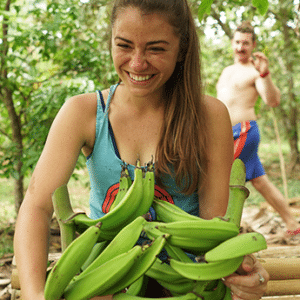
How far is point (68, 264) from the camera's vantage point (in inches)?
32.8

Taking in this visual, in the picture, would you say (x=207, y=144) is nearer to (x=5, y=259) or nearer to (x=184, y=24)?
(x=184, y=24)

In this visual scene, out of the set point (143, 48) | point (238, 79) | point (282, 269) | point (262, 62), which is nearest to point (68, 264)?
point (143, 48)

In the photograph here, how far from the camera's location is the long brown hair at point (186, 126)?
143 centimetres

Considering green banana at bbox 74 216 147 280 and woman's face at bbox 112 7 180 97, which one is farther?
woman's face at bbox 112 7 180 97

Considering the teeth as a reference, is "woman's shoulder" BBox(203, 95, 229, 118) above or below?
below

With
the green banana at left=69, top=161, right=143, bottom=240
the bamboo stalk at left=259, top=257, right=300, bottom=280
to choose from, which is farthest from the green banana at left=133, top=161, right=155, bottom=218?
the bamboo stalk at left=259, top=257, right=300, bottom=280

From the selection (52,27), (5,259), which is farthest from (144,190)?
(5,259)

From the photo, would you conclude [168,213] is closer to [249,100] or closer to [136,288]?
[136,288]

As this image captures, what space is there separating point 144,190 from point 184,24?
71cm

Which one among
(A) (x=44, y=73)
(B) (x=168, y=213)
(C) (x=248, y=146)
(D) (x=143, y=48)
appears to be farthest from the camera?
(A) (x=44, y=73)

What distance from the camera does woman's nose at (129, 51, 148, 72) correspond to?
124cm

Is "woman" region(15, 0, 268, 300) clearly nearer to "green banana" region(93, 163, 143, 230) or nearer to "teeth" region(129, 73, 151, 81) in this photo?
"teeth" region(129, 73, 151, 81)

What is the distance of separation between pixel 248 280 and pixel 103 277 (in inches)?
14.6

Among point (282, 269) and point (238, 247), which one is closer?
point (238, 247)
